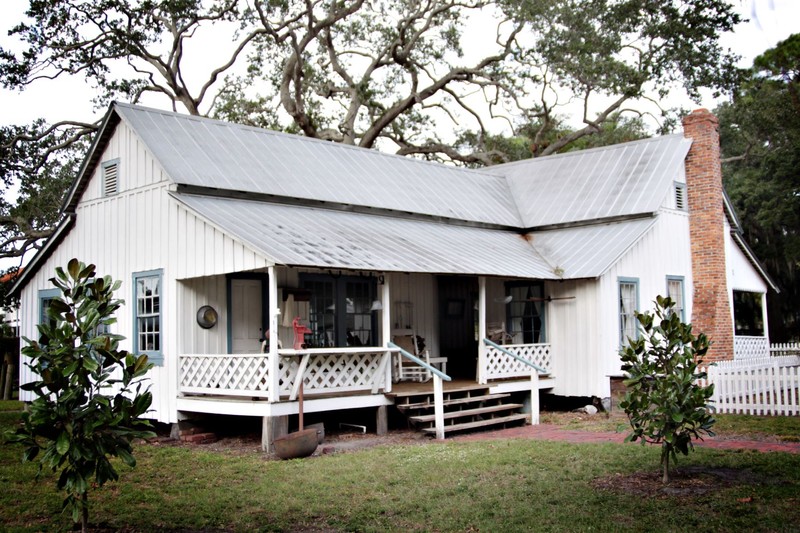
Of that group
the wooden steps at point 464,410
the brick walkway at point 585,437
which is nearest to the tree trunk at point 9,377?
the wooden steps at point 464,410

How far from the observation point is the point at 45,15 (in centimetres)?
Answer: 2558

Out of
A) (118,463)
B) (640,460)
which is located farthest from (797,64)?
(118,463)

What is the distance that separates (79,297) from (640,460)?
A: 7.28 meters

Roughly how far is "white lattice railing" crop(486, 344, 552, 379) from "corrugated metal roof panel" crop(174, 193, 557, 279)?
4.97 ft

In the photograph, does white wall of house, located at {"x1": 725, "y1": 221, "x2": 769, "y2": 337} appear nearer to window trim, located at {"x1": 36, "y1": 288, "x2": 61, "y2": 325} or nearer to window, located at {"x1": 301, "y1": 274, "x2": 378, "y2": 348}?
window, located at {"x1": 301, "y1": 274, "x2": 378, "y2": 348}

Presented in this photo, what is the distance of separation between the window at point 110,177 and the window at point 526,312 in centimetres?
879

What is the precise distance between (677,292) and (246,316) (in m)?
10.4

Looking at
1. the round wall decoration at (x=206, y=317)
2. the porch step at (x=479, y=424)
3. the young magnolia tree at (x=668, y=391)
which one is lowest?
the porch step at (x=479, y=424)

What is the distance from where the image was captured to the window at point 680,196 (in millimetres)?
20438

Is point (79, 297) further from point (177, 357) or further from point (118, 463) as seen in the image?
point (177, 357)

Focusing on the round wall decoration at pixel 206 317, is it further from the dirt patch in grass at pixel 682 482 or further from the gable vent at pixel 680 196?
the gable vent at pixel 680 196

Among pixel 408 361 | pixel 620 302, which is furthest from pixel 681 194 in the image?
pixel 408 361

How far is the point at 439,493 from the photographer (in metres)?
9.62

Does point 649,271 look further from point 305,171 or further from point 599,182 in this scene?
point 305,171
